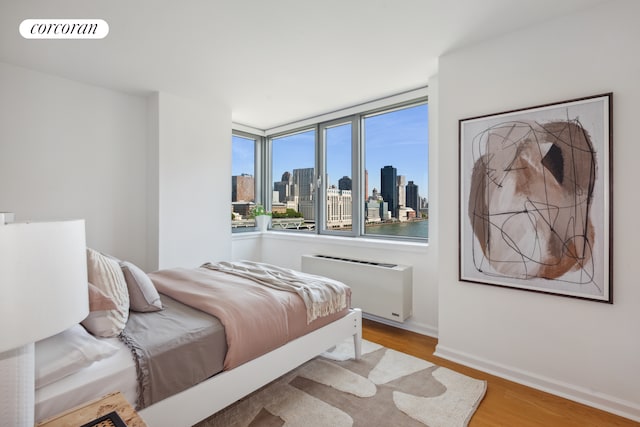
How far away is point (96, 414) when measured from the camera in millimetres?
1072

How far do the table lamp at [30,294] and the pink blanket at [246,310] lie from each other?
914 millimetres

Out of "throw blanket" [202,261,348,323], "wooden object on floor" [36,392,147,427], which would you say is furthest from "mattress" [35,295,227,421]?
"throw blanket" [202,261,348,323]

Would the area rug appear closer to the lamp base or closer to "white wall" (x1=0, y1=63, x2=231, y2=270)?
the lamp base

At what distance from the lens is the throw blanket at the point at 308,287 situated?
85.6 inches

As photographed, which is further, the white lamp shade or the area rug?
the area rug

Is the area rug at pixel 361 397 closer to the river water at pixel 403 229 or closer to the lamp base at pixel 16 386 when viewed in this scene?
the lamp base at pixel 16 386

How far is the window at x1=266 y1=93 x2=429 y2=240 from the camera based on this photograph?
353cm

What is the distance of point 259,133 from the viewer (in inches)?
199

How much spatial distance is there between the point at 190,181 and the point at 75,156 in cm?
112

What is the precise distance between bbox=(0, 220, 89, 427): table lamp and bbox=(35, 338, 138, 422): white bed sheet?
32 cm

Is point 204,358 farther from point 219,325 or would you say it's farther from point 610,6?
point 610,6

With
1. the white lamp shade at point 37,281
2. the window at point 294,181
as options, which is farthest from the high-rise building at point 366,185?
the white lamp shade at point 37,281

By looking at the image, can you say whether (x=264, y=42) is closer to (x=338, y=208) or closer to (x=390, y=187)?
(x=390, y=187)

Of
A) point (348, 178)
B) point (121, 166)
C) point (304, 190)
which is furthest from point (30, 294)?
point (304, 190)
